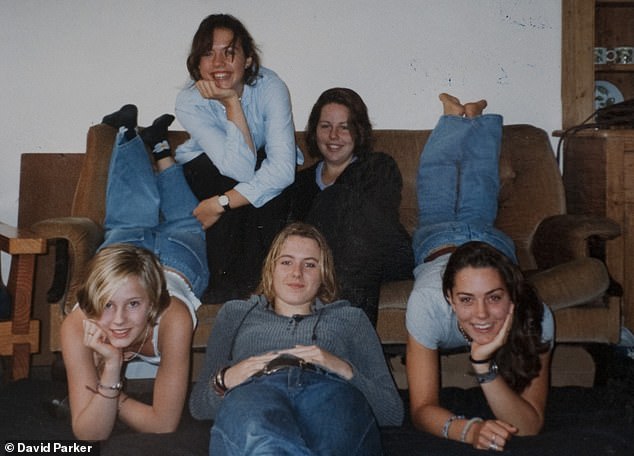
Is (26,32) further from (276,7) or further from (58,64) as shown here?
(276,7)

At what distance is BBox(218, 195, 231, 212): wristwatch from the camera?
1.85 meters

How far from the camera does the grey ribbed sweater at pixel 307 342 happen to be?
143 centimetres

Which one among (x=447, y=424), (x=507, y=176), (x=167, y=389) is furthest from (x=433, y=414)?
(x=507, y=176)

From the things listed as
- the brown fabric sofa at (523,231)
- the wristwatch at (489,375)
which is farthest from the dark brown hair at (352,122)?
the wristwatch at (489,375)

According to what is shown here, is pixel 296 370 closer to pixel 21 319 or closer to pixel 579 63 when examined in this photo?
pixel 21 319

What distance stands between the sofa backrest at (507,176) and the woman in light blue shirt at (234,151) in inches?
12.1

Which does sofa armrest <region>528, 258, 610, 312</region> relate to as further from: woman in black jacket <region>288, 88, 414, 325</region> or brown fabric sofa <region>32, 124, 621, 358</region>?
woman in black jacket <region>288, 88, 414, 325</region>

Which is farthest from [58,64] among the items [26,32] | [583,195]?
[583,195]

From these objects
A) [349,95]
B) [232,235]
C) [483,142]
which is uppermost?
[349,95]

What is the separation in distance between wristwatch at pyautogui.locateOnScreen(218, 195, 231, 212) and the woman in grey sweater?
0.36 metres

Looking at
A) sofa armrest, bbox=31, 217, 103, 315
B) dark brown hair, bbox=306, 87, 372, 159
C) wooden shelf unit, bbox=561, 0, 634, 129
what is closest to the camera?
sofa armrest, bbox=31, 217, 103, 315

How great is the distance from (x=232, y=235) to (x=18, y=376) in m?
0.63

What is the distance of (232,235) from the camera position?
5.99 feet

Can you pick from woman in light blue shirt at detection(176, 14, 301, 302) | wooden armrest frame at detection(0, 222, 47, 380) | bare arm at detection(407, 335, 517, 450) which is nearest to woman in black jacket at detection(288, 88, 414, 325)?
woman in light blue shirt at detection(176, 14, 301, 302)
